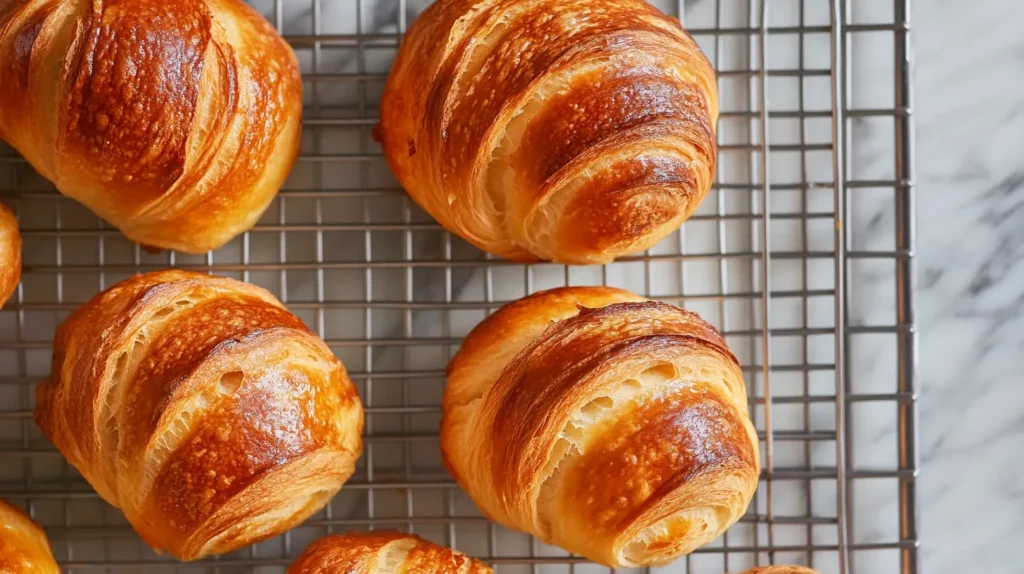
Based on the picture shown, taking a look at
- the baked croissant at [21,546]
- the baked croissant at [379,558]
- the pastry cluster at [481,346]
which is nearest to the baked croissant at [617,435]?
the pastry cluster at [481,346]

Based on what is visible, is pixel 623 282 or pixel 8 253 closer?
pixel 8 253

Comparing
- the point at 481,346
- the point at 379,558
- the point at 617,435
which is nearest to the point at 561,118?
the point at 481,346

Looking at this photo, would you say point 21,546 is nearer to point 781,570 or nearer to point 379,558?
point 379,558

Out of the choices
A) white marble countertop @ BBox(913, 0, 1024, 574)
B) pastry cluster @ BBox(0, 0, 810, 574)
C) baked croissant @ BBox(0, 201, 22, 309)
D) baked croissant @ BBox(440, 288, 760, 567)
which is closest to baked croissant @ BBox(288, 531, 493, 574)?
pastry cluster @ BBox(0, 0, 810, 574)

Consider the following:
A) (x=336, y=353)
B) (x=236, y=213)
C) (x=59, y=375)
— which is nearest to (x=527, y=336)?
(x=336, y=353)

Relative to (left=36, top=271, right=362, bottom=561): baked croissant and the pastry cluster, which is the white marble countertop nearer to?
the pastry cluster

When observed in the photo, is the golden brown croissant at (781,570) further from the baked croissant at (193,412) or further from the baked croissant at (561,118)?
the baked croissant at (193,412)

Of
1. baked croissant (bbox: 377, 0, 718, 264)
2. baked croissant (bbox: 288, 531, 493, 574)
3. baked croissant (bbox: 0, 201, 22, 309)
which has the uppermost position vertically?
baked croissant (bbox: 377, 0, 718, 264)
